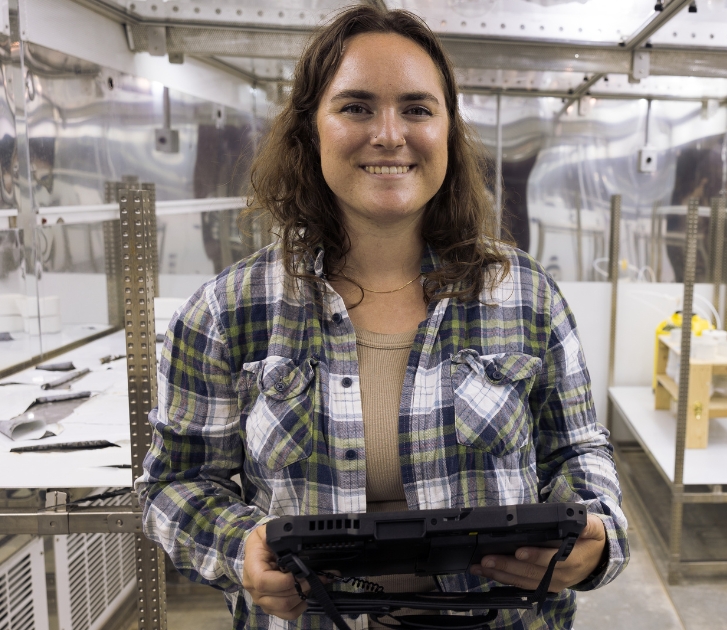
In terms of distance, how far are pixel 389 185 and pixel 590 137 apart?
3.40 metres

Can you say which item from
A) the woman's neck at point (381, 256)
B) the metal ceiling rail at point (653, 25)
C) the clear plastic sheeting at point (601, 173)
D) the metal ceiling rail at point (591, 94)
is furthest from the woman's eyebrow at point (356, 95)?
the metal ceiling rail at point (591, 94)

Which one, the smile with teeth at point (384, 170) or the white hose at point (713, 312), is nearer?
the smile with teeth at point (384, 170)

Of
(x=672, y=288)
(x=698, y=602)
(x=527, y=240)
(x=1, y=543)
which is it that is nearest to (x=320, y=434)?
(x=1, y=543)

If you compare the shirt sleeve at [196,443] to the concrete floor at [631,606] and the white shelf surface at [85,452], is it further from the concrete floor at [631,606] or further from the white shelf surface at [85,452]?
the concrete floor at [631,606]

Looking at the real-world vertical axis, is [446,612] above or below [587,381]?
below

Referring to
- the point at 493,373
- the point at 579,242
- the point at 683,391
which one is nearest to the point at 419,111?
the point at 493,373

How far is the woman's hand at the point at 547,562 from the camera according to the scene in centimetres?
82

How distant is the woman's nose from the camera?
0.89 metres

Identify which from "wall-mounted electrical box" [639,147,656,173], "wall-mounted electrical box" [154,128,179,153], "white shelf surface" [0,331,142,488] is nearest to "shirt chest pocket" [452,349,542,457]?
"white shelf surface" [0,331,142,488]

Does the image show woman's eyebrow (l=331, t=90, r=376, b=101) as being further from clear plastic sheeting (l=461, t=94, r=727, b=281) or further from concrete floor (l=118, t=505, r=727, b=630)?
clear plastic sheeting (l=461, t=94, r=727, b=281)

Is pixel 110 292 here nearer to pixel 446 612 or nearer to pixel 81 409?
pixel 81 409

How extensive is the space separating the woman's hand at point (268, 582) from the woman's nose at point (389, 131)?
545mm

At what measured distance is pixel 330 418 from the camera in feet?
2.99

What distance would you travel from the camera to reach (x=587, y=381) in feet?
3.32
